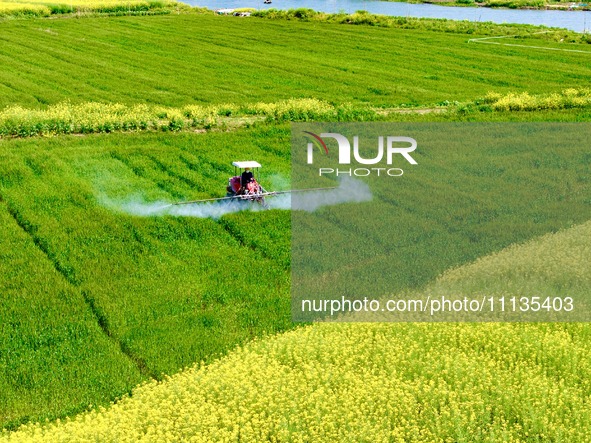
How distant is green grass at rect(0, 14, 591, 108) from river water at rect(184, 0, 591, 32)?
48.9 feet

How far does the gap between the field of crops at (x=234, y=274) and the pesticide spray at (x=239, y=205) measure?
24 cm

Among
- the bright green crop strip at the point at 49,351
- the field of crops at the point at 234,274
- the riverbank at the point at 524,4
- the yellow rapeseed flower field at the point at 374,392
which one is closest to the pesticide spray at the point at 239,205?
the field of crops at the point at 234,274

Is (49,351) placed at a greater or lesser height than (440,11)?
lesser

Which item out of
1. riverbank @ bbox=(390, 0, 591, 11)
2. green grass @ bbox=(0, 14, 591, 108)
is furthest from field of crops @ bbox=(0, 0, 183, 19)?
riverbank @ bbox=(390, 0, 591, 11)

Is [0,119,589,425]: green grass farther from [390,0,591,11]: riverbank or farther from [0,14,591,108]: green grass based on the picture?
[390,0,591,11]: riverbank

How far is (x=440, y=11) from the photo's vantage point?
82562 millimetres

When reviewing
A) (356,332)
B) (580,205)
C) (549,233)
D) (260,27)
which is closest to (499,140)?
(580,205)

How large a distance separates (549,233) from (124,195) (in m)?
11.9

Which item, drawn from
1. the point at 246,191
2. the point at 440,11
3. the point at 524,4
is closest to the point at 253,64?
the point at 246,191

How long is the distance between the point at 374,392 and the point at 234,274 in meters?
6.52

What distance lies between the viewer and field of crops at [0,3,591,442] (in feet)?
41.8

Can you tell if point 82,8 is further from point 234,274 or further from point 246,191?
point 234,274

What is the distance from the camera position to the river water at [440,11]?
7454 centimetres

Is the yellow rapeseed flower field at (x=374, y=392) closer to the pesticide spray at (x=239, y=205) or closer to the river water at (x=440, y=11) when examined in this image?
the pesticide spray at (x=239, y=205)
